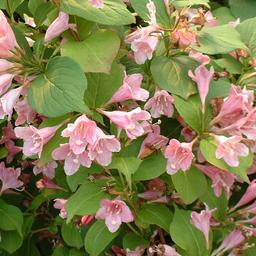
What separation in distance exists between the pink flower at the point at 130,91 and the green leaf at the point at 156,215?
34cm

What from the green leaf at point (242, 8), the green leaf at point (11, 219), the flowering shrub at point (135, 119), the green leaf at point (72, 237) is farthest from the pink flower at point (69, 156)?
the green leaf at point (242, 8)

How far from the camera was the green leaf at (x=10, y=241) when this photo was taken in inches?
77.5

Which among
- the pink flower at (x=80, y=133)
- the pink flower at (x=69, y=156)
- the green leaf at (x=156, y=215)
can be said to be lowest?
the green leaf at (x=156, y=215)

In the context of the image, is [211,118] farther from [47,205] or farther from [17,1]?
[47,205]

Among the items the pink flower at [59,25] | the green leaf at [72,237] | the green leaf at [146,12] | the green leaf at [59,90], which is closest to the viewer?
the green leaf at [59,90]

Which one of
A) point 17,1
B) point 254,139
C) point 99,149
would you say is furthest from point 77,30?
point 254,139

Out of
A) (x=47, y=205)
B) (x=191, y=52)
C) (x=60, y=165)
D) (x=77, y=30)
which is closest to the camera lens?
(x=77, y=30)

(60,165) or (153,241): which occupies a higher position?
(60,165)

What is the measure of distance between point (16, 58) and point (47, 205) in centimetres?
81

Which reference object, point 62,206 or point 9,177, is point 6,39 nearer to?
point 62,206

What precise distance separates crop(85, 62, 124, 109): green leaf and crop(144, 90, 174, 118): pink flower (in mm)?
162

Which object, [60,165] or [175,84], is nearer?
[175,84]

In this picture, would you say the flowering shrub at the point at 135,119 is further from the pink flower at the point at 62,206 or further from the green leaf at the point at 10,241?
the green leaf at the point at 10,241

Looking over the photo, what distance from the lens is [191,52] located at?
1733 mm
